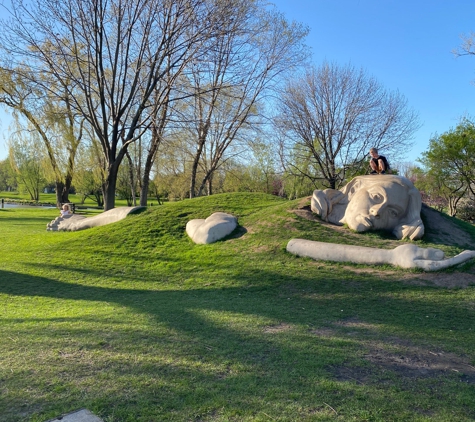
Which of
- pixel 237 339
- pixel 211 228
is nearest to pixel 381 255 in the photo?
pixel 211 228

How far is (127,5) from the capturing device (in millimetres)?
13078

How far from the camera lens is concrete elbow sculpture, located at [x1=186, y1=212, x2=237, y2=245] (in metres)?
9.63

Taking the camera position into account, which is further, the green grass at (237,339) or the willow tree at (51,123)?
the willow tree at (51,123)

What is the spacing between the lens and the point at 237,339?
3904 mm

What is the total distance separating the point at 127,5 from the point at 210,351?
13305 mm

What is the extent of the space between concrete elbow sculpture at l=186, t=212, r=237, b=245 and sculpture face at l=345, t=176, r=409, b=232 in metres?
3.13

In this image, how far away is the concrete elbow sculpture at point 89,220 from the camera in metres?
13.0

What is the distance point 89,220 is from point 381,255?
1051cm

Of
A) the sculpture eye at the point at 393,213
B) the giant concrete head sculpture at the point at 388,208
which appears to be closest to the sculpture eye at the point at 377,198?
the giant concrete head sculpture at the point at 388,208

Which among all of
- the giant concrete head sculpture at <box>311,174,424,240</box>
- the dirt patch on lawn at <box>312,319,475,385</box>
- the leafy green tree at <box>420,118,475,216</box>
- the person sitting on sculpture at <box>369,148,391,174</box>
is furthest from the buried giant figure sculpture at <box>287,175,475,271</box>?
the leafy green tree at <box>420,118,475,216</box>

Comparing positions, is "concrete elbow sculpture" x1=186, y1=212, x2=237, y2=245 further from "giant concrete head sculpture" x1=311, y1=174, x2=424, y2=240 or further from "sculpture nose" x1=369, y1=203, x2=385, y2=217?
"sculpture nose" x1=369, y1=203, x2=385, y2=217

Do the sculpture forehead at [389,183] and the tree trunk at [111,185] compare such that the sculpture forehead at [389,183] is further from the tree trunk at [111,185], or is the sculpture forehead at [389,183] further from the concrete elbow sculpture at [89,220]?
the tree trunk at [111,185]

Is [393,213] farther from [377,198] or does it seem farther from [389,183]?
[389,183]

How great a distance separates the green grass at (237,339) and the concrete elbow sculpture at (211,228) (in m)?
0.62
